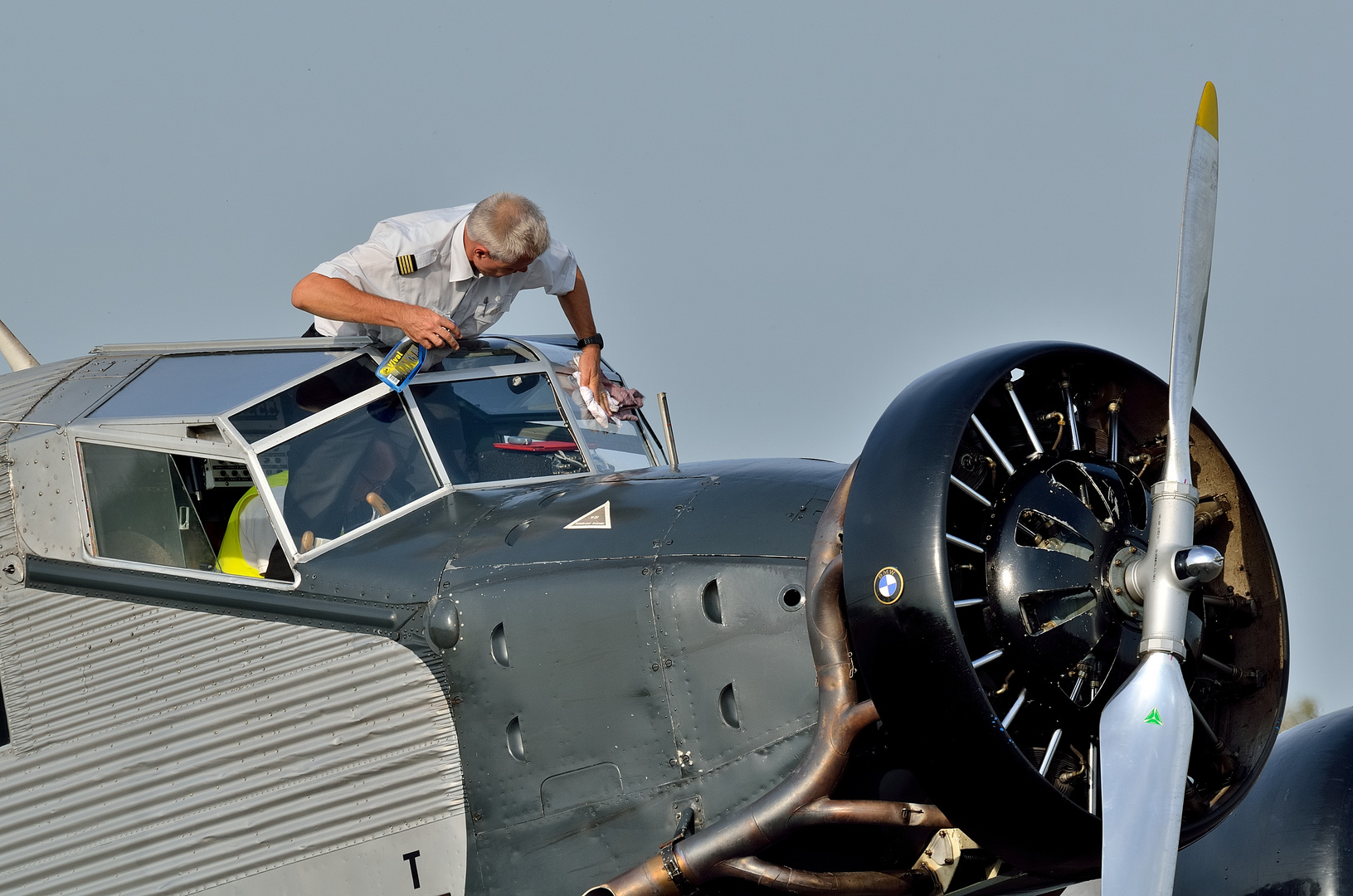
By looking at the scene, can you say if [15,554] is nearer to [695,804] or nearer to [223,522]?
[223,522]

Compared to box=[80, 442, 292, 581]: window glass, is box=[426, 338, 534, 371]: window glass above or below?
above

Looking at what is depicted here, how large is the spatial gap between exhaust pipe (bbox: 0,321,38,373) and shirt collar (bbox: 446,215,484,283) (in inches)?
153

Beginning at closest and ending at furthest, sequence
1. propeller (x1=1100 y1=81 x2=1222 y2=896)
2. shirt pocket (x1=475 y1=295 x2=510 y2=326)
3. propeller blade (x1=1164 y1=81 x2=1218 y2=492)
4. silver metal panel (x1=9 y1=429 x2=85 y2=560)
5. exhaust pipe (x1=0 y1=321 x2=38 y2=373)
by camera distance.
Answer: propeller (x1=1100 y1=81 x2=1222 y2=896), propeller blade (x1=1164 y1=81 x2=1218 y2=492), silver metal panel (x1=9 y1=429 x2=85 y2=560), shirt pocket (x1=475 y1=295 x2=510 y2=326), exhaust pipe (x1=0 y1=321 x2=38 y2=373)

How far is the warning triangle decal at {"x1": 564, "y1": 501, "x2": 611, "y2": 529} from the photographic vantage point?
19.4 ft

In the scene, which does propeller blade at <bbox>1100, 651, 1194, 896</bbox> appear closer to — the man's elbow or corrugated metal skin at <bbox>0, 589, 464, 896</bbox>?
corrugated metal skin at <bbox>0, 589, 464, 896</bbox>

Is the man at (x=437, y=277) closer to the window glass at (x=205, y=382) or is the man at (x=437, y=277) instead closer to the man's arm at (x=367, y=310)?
the man's arm at (x=367, y=310)

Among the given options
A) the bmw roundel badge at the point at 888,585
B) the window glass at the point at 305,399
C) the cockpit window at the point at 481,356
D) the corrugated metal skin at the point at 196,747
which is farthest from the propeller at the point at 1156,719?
the window glass at the point at 305,399

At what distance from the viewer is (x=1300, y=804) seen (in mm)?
7406

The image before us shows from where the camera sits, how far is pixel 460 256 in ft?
25.4

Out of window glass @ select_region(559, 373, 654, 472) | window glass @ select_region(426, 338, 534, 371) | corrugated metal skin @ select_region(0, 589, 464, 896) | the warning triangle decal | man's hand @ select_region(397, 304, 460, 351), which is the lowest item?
corrugated metal skin @ select_region(0, 589, 464, 896)

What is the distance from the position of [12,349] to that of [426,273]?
393cm

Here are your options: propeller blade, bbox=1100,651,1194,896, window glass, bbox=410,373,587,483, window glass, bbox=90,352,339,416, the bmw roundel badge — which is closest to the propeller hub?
propeller blade, bbox=1100,651,1194,896

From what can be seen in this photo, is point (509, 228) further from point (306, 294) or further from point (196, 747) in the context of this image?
point (196, 747)

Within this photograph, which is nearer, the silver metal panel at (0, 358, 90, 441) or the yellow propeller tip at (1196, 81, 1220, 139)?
the yellow propeller tip at (1196, 81, 1220, 139)
